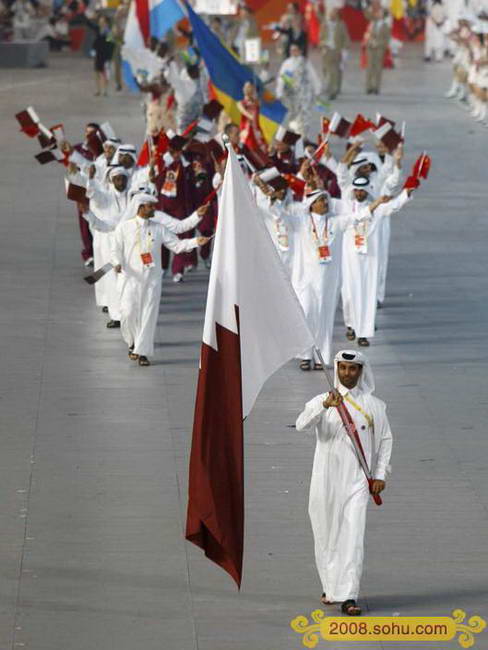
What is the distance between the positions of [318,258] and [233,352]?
23.1 ft

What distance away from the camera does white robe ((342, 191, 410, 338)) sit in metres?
17.7

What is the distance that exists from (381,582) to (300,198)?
782cm

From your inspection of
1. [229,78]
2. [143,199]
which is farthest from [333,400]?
[229,78]

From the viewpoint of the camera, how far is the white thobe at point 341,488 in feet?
33.6

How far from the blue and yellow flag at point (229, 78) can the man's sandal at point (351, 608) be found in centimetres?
1685

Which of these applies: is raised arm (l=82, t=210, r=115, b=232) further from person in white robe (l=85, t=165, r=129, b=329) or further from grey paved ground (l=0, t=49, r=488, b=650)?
grey paved ground (l=0, t=49, r=488, b=650)

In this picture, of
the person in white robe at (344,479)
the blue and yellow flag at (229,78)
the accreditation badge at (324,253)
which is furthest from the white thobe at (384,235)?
the person in white robe at (344,479)

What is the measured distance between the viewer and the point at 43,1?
52.4 m

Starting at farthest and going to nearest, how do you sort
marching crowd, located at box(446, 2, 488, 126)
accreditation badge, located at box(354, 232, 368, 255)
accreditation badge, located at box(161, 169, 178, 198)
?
1. marching crowd, located at box(446, 2, 488, 126)
2. accreditation badge, located at box(161, 169, 178, 198)
3. accreditation badge, located at box(354, 232, 368, 255)

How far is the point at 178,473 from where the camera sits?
13.2 m

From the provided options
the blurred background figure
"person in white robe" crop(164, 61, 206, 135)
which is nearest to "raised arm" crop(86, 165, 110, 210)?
"person in white robe" crop(164, 61, 206, 135)

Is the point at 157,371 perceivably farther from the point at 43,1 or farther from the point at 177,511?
the point at 43,1

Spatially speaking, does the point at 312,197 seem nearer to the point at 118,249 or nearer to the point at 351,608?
the point at 118,249

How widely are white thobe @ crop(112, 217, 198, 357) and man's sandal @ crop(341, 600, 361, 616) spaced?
669 centimetres
